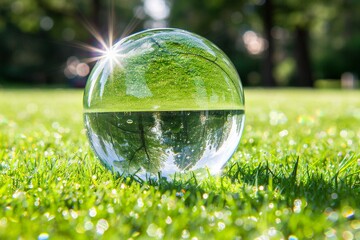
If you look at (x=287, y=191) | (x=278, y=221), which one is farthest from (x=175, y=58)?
(x=278, y=221)

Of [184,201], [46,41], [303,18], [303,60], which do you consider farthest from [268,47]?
[184,201]

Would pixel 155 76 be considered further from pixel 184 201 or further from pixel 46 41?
pixel 46 41

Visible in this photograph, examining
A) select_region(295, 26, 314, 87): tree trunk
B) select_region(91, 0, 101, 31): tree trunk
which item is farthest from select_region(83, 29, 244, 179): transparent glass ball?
select_region(295, 26, 314, 87): tree trunk

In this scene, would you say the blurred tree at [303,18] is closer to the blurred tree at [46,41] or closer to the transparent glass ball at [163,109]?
the blurred tree at [46,41]

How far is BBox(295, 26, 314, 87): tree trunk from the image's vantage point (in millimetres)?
32688

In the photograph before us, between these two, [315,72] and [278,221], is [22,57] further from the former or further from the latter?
[278,221]

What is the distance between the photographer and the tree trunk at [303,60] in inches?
1287

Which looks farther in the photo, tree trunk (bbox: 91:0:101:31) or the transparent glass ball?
tree trunk (bbox: 91:0:101:31)

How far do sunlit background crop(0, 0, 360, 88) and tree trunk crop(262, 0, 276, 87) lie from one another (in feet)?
0.22

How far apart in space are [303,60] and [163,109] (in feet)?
106

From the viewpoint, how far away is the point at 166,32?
8.78ft

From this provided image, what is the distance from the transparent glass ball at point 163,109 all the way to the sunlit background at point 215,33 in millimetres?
21701

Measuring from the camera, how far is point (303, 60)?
3300cm

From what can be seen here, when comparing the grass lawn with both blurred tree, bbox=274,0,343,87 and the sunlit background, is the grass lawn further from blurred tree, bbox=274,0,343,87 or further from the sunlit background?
blurred tree, bbox=274,0,343,87
